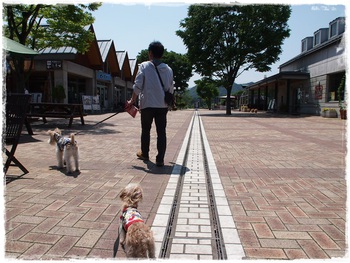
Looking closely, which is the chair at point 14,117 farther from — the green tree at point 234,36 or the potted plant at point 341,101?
the green tree at point 234,36

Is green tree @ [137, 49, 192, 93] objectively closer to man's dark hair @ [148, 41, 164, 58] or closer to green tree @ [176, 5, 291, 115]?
green tree @ [176, 5, 291, 115]

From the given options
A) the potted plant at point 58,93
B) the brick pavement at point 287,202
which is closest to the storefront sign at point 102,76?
the potted plant at point 58,93

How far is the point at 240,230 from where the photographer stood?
2844 mm

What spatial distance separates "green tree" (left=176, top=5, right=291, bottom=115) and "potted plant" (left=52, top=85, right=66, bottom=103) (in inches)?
561

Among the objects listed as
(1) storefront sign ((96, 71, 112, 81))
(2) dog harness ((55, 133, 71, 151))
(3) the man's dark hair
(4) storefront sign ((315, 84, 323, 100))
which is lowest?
(2) dog harness ((55, 133, 71, 151))

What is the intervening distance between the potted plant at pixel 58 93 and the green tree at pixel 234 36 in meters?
14.2

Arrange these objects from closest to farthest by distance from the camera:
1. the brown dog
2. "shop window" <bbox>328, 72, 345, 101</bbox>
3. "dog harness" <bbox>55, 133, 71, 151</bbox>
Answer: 1. the brown dog
2. "dog harness" <bbox>55, 133, 71, 151</bbox>
3. "shop window" <bbox>328, 72, 345, 101</bbox>

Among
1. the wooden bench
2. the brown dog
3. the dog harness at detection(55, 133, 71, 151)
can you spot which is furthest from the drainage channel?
the wooden bench

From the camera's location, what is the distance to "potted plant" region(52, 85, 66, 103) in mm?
20906

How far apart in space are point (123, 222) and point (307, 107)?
29.4 meters

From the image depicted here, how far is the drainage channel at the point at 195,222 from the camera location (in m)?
2.45

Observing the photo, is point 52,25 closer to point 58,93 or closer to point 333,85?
point 58,93

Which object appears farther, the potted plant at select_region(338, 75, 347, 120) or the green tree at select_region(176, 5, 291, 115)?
the green tree at select_region(176, 5, 291, 115)

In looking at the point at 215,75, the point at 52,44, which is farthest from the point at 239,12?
the point at 52,44
